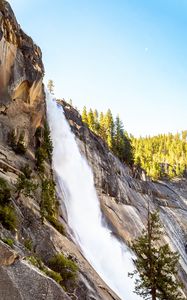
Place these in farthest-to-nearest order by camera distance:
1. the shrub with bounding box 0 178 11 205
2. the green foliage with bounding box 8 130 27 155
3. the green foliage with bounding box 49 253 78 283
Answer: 1. the green foliage with bounding box 8 130 27 155
2. the shrub with bounding box 0 178 11 205
3. the green foliage with bounding box 49 253 78 283

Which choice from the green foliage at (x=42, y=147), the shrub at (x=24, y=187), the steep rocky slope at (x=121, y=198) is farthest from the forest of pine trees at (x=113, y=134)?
the shrub at (x=24, y=187)

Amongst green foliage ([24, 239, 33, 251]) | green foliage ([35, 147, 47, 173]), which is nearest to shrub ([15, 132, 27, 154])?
green foliage ([35, 147, 47, 173])

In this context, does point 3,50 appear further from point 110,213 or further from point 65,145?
point 110,213

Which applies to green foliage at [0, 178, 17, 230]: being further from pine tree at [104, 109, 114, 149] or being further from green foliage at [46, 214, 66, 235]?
pine tree at [104, 109, 114, 149]

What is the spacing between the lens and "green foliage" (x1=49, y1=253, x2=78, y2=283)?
21.2m

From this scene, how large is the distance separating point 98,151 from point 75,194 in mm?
16582

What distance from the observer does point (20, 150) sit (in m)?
33.2

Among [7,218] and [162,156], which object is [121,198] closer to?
[7,218]

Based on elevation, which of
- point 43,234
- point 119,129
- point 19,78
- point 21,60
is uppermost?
point 119,129

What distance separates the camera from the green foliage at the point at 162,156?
110431 millimetres

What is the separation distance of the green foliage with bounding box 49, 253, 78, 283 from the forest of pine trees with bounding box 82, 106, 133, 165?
2258 inches

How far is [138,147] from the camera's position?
143 meters

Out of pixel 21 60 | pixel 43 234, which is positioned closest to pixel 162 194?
pixel 21 60

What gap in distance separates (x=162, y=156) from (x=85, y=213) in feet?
378
